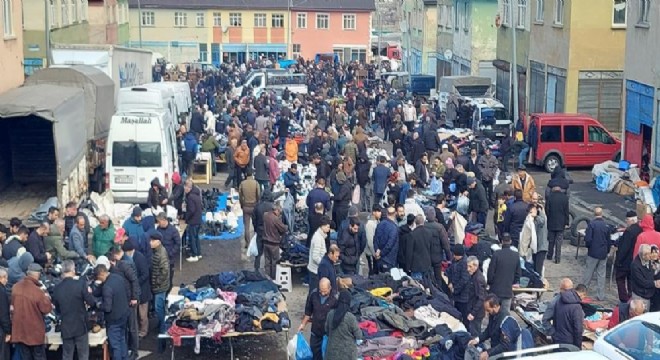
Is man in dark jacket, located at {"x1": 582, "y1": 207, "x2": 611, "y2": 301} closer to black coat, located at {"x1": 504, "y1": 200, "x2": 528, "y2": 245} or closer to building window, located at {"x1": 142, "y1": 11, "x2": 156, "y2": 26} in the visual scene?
black coat, located at {"x1": 504, "y1": 200, "x2": 528, "y2": 245}

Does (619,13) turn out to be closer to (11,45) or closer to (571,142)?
(571,142)

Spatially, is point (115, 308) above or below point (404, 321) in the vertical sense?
above

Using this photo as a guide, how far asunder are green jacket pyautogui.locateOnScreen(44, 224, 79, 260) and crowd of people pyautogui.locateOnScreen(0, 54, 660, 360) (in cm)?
3

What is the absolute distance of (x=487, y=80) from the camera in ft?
147

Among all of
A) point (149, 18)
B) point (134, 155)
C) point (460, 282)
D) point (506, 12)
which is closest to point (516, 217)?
point (460, 282)

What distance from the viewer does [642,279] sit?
587 inches

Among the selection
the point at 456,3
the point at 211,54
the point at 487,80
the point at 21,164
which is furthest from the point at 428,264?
the point at 211,54

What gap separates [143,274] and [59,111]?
24.9ft

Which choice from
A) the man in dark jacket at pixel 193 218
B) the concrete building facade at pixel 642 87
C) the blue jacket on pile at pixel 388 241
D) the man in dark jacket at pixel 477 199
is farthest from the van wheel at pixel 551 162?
the blue jacket on pile at pixel 388 241

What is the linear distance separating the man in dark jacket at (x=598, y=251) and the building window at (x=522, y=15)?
80.6ft

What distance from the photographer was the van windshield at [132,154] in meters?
23.4

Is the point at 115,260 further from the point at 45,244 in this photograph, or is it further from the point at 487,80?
the point at 487,80

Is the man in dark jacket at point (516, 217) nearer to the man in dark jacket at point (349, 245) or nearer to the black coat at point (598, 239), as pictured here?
the black coat at point (598, 239)

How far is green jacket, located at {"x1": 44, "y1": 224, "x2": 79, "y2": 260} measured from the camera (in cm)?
1667
